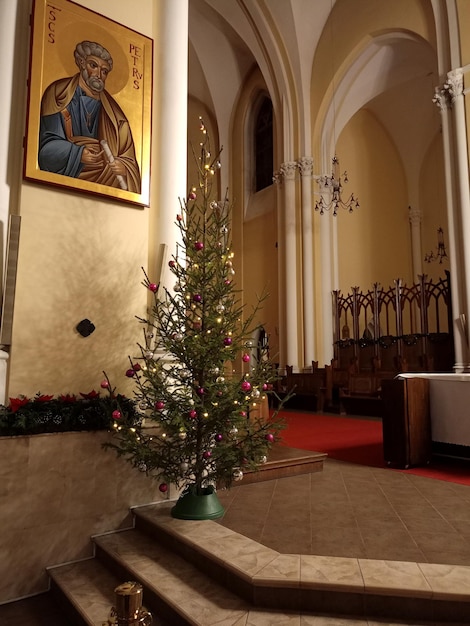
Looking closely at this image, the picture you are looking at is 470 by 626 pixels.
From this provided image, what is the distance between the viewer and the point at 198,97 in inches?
647

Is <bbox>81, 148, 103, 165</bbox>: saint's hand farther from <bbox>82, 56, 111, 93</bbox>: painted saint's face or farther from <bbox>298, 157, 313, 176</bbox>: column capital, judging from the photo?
<bbox>298, 157, 313, 176</bbox>: column capital

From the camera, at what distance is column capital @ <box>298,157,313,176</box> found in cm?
1273

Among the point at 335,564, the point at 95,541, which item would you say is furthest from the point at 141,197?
the point at 335,564

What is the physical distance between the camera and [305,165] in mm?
12734

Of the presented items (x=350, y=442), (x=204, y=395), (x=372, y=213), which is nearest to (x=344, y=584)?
(x=204, y=395)

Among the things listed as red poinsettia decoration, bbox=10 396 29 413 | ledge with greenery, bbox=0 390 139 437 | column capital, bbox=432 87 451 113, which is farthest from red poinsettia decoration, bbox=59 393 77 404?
column capital, bbox=432 87 451 113

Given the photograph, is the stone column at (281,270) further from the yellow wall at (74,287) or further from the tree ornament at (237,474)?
the tree ornament at (237,474)

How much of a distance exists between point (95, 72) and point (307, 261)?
8.74 m

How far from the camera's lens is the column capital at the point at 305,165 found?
12.7 meters

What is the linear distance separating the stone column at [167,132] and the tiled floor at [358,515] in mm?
2058

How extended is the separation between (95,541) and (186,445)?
3.14ft

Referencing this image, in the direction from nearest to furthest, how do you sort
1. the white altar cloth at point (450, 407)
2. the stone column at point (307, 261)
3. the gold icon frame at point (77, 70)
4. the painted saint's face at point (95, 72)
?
the gold icon frame at point (77, 70) < the painted saint's face at point (95, 72) < the white altar cloth at point (450, 407) < the stone column at point (307, 261)

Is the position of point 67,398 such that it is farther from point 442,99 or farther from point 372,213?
point 372,213

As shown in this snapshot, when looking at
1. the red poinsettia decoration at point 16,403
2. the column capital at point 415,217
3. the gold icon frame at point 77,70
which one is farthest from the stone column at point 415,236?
the red poinsettia decoration at point 16,403
